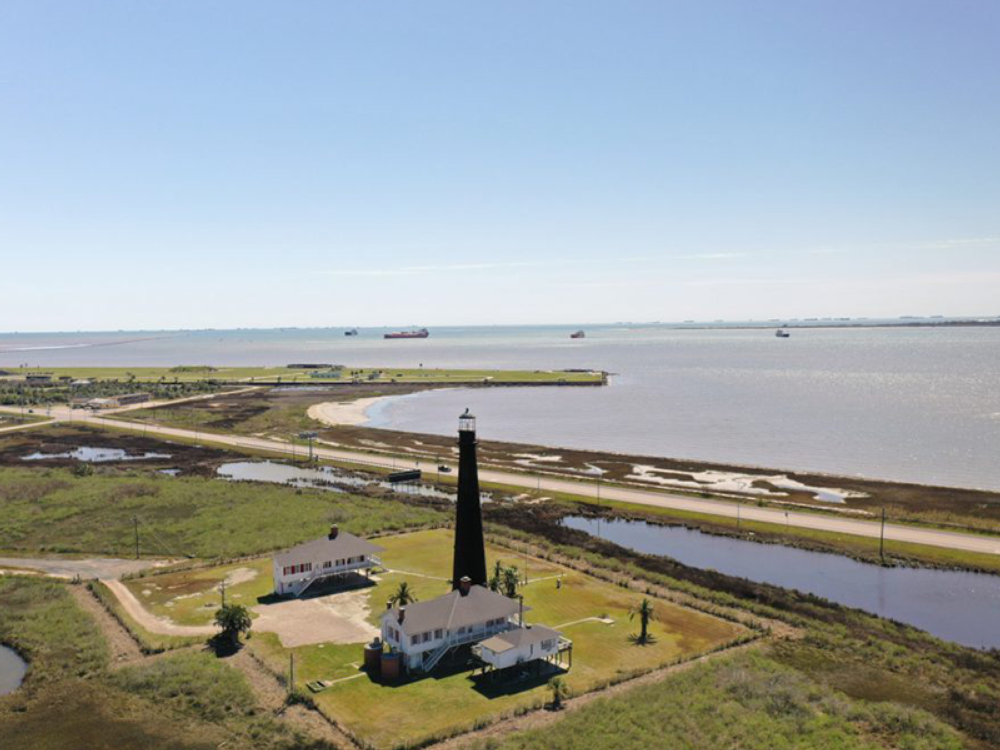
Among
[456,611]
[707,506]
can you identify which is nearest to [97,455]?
[707,506]

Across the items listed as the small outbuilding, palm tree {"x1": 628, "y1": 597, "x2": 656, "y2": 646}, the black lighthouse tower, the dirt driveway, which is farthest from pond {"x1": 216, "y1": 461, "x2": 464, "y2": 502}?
the small outbuilding

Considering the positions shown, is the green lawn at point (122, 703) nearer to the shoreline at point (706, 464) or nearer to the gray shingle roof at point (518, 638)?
the gray shingle roof at point (518, 638)

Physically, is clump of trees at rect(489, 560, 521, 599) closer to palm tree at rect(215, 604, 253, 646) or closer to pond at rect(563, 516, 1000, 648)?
palm tree at rect(215, 604, 253, 646)

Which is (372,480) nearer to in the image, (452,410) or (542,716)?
(542,716)

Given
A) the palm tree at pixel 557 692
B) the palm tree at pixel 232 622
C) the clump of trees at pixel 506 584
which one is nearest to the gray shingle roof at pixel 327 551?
the palm tree at pixel 232 622

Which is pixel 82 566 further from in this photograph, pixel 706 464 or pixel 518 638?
pixel 706 464

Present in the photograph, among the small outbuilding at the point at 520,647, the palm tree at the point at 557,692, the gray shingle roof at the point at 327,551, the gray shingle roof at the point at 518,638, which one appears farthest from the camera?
the gray shingle roof at the point at 327,551
